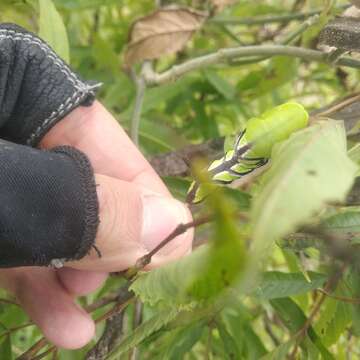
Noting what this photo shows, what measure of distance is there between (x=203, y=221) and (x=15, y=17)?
0.65 metres

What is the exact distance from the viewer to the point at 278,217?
29 centimetres

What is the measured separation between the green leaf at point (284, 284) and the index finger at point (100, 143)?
0.19m

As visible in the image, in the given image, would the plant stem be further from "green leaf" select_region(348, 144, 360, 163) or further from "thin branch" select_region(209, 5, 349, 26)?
"green leaf" select_region(348, 144, 360, 163)

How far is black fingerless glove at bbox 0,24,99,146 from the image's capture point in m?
0.77

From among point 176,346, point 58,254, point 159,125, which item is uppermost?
point 58,254

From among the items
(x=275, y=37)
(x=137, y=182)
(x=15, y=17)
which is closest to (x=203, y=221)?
(x=137, y=182)

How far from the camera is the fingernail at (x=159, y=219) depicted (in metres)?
0.62

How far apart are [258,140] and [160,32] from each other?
0.53 meters

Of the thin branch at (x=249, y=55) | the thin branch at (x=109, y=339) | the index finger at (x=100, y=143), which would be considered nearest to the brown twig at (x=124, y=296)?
the thin branch at (x=109, y=339)

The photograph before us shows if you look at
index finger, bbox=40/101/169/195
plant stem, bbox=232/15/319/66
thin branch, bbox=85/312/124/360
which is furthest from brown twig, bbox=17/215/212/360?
plant stem, bbox=232/15/319/66

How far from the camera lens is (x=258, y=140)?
541 mm

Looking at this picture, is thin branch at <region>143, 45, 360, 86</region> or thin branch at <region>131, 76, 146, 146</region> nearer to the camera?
thin branch at <region>143, 45, 360, 86</region>

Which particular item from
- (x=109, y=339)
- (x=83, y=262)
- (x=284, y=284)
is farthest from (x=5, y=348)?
(x=284, y=284)

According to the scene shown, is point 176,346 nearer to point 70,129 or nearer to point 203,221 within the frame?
point 70,129
